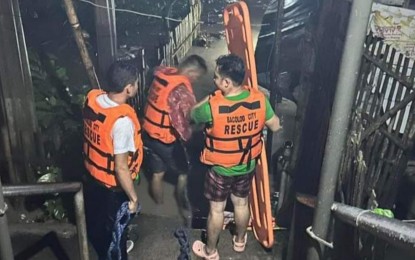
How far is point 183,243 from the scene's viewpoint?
4.43 metres

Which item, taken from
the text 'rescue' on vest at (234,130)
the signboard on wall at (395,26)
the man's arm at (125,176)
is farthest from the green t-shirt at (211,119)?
the signboard on wall at (395,26)

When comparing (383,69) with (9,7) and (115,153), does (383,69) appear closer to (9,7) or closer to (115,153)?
(115,153)

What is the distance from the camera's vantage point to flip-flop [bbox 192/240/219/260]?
4.41 m

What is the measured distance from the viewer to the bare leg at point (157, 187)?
5418 mm

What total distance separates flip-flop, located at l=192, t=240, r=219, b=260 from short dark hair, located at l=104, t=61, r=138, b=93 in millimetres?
1931

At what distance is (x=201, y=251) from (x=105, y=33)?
331 cm

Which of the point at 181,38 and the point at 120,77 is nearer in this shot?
the point at 120,77

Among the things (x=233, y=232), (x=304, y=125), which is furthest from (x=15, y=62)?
(x=304, y=125)

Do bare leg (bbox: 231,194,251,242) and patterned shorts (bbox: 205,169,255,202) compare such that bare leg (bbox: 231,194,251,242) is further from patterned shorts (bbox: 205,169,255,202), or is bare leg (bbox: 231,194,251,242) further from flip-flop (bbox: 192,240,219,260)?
flip-flop (bbox: 192,240,219,260)

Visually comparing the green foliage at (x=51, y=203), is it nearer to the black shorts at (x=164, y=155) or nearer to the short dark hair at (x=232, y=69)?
the black shorts at (x=164, y=155)

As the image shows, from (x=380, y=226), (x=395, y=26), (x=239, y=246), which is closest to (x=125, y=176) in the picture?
(x=239, y=246)

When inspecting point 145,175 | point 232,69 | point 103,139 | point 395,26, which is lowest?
point 145,175

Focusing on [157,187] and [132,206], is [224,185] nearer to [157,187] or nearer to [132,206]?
[132,206]

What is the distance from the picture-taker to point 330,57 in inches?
199
